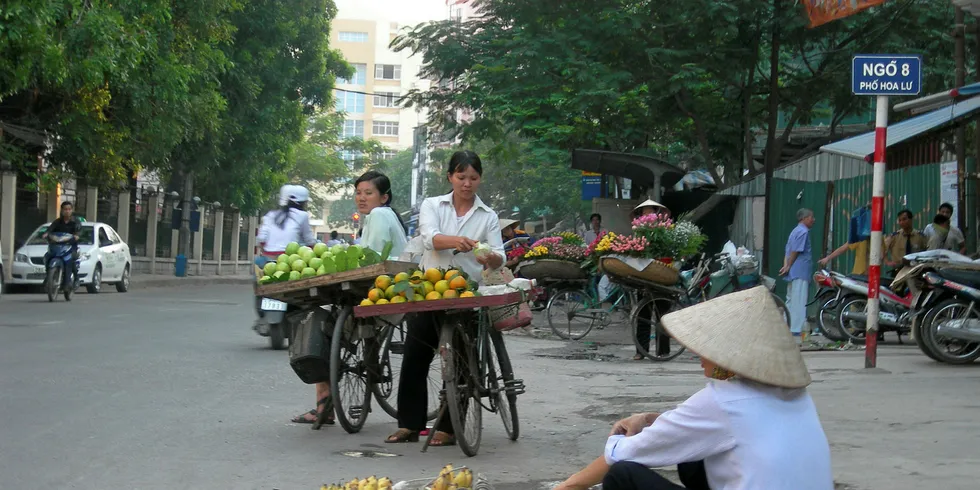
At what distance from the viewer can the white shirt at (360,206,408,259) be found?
7547mm

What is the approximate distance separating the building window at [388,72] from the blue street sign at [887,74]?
11951cm

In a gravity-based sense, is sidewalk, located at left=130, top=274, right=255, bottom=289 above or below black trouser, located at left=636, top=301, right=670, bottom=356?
below

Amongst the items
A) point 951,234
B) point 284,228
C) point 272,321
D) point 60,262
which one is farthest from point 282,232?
point 60,262

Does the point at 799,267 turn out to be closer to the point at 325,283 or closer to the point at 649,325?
the point at 649,325

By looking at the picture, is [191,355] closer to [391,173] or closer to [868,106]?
[868,106]

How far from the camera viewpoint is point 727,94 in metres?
23.6

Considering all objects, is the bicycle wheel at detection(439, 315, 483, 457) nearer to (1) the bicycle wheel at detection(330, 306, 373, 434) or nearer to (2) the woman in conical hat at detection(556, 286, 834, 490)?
(1) the bicycle wheel at detection(330, 306, 373, 434)

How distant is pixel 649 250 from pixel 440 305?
7.24 metres

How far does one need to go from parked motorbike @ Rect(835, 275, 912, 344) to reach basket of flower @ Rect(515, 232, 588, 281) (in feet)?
14.5

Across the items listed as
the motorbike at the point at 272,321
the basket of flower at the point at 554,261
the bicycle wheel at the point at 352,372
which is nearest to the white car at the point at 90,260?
the basket of flower at the point at 554,261

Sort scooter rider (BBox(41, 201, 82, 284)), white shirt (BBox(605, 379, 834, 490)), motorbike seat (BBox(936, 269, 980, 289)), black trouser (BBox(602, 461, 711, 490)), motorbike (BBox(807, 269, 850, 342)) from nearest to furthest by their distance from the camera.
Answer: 1. white shirt (BBox(605, 379, 834, 490))
2. black trouser (BBox(602, 461, 711, 490))
3. motorbike seat (BBox(936, 269, 980, 289))
4. motorbike (BBox(807, 269, 850, 342))
5. scooter rider (BBox(41, 201, 82, 284))

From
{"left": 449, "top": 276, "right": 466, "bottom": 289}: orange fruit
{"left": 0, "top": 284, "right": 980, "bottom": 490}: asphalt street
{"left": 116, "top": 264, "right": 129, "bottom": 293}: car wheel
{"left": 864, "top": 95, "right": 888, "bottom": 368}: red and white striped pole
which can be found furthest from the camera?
{"left": 116, "top": 264, "right": 129, "bottom": 293}: car wheel

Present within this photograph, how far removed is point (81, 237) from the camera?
24594 mm

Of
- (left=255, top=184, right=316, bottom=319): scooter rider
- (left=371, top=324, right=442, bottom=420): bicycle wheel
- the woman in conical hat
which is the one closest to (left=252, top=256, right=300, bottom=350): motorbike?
(left=255, top=184, right=316, bottom=319): scooter rider
